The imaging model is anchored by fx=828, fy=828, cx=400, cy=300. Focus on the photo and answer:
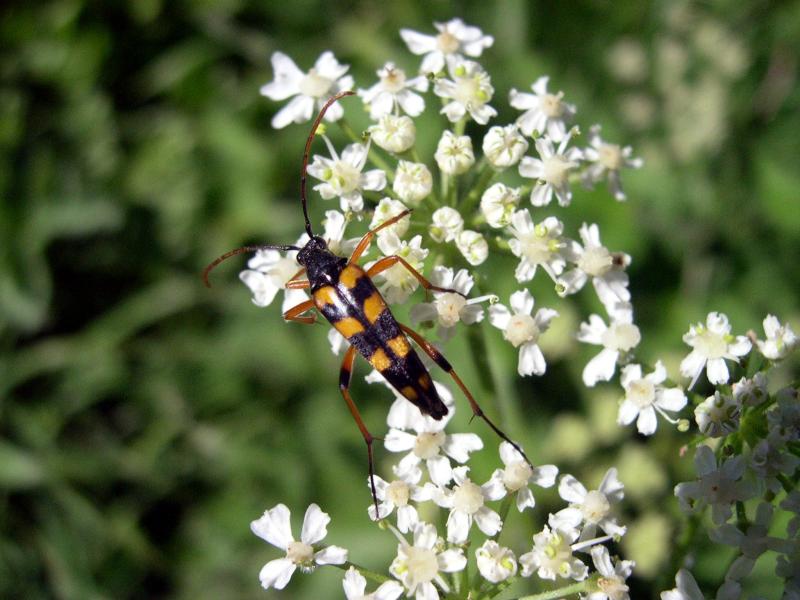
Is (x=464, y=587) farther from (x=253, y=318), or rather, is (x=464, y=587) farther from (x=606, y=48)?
(x=606, y=48)

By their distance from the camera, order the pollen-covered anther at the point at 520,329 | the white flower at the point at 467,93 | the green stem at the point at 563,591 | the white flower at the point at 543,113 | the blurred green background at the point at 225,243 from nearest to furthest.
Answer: the green stem at the point at 563,591, the pollen-covered anther at the point at 520,329, the white flower at the point at 467,93, the white flower at the point at 543,113, the blurred green background at the point at 225,243

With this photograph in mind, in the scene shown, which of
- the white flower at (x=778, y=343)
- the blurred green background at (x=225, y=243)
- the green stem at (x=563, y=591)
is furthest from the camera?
the blurred green background at (x=225, y=243)

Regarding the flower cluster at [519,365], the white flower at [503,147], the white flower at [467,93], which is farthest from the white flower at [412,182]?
the white flower at [467,93]

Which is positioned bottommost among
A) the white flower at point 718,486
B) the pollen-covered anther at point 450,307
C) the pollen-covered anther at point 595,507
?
the white flower at point 718,486

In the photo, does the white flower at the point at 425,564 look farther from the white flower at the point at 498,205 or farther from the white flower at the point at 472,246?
the white flower at the point at 498,205

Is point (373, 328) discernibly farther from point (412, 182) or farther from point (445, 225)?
point (412, 182)

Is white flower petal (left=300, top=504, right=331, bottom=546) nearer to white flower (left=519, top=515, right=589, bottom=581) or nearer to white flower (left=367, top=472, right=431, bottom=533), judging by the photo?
white flower (left=367, top=472, right=431, bottom=533)

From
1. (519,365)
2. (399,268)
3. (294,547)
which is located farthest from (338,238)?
(294,547)
